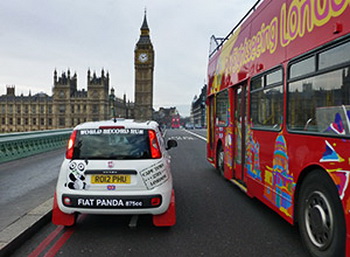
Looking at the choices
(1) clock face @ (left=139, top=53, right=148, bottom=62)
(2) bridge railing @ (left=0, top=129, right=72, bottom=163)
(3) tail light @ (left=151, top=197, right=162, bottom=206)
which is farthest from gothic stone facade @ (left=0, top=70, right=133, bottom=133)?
(3) tail light @ (left=151, top=197, right=162, bottom=206)

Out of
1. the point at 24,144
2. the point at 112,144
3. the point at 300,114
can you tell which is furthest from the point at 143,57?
the point at 300,114

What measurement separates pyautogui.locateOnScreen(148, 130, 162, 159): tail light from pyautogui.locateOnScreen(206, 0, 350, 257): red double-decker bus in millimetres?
1749

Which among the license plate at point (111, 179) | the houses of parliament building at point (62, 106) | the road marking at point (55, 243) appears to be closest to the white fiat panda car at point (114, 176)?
the license plate at point (111, 179)

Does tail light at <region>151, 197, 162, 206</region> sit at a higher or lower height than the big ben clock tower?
lower

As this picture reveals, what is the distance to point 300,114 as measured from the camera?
412 cm

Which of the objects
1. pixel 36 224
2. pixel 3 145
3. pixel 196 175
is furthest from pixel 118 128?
pixel 3 145

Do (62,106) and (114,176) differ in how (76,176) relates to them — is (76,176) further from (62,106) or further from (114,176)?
(62,106)

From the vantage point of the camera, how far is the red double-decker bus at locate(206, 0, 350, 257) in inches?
128

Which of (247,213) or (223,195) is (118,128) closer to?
(247,213)

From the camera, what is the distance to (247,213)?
18.8ft

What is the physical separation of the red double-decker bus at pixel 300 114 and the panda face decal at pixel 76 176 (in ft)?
9.15

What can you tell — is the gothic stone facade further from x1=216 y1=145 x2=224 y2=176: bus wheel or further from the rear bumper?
the rear bumper

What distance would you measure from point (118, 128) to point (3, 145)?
27.3 ft

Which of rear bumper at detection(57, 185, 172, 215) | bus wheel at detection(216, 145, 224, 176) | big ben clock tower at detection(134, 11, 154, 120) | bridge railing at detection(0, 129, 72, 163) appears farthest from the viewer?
big ben clock tower at detection(134, 11, 154, 120)
